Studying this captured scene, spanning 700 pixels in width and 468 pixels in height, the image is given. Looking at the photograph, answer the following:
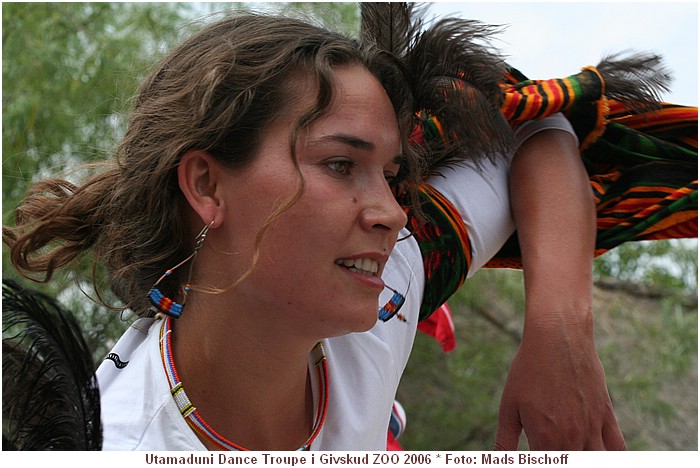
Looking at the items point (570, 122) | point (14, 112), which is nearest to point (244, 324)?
point (570, 122)

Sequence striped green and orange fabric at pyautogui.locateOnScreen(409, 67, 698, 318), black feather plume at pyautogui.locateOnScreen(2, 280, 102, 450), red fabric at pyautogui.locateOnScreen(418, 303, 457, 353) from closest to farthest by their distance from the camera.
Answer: black feather plume at pyautogui.locateOnScreen(2, 280, 102, 450) < striped green and orange fabric at pyautogui.locateOnScreen(409, 67, 698, 318) < red fabric at pyautogui.locateOnScreen(418, 303, 457, 353)

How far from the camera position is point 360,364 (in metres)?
1.35

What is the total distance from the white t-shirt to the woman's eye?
10.1 inches

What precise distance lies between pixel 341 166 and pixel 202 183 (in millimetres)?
202

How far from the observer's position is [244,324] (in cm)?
120

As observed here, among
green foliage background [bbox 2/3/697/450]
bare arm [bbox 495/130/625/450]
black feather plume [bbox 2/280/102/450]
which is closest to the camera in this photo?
black feather plume [bbox 2/280/102/450]

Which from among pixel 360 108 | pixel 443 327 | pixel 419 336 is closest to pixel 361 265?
pixel 360 108

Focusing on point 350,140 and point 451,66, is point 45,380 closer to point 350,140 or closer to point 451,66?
point 350,140

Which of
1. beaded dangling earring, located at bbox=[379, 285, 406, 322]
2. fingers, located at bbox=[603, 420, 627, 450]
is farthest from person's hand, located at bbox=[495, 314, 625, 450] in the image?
beaded dangling earring, located at bbox=[379, 285, 406, 322]

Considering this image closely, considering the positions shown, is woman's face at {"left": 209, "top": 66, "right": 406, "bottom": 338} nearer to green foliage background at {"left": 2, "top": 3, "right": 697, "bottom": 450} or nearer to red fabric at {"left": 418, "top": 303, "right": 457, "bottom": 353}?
red fabric at {"left": 418, "top": 303, "right": 457, "bottom": 353}

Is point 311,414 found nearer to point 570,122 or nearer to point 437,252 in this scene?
point 437,252

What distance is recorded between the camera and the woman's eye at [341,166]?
115 cm

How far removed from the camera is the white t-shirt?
1148mm
